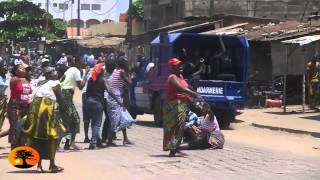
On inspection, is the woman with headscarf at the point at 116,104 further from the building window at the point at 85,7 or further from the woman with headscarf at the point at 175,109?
the building window at the point at 85,7

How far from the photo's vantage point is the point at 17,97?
10922 millimetres

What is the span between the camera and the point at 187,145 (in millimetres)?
12398

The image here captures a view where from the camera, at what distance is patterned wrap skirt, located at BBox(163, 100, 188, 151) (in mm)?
11023

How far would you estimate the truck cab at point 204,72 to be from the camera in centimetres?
1681

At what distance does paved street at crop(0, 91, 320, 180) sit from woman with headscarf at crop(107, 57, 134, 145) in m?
0.37

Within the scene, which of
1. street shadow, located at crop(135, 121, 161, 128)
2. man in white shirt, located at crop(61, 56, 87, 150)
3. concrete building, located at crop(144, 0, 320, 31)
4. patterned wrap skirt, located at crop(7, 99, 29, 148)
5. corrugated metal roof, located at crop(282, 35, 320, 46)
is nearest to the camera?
patterned wrap skirt, located at crop(7, 99, 29, 148)

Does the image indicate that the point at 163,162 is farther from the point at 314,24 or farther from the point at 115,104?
the point at 314,24

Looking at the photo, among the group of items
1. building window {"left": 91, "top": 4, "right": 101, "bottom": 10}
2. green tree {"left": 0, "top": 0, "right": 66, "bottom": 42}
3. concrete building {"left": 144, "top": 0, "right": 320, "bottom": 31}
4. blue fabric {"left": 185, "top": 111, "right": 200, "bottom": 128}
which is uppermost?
building window {"left": 91, "top": 4, "right": 101, "bottom": 10}

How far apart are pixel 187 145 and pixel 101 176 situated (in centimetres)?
344

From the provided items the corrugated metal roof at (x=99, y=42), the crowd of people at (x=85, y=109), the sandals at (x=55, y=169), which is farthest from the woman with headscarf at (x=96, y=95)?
the corrugated metal roof at (x=99, y=42)

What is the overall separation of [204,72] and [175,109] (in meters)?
6.78

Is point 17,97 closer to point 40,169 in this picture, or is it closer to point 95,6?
point 40,169

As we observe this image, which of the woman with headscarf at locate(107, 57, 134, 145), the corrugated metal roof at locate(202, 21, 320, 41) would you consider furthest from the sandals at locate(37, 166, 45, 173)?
the corrugated metal roof at locate(202, 21, 320, 41)

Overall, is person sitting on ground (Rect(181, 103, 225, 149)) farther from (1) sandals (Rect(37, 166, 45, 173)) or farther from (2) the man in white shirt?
(1) sandals (Rect(37, 166, 45, 173))
